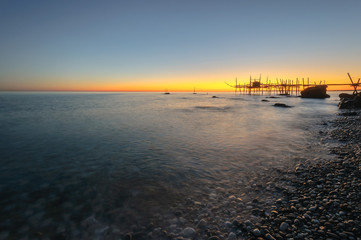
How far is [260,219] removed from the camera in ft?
13.8

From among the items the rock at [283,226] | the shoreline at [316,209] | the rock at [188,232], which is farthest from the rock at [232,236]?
the rock at [283,226]

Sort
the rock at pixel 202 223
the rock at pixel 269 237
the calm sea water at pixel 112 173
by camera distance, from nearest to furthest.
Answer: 1. the rock at pixel 269 237
2. the rock at pixel 202 223
3. the calm sea water at pixel 112 173

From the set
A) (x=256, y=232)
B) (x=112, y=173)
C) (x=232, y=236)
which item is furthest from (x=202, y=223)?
(x=112, y=173)

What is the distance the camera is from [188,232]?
3.94m

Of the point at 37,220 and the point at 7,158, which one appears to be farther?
the point at 7,158

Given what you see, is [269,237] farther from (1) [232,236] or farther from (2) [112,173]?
(2) [112,173]

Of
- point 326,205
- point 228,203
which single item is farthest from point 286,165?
point 228,203

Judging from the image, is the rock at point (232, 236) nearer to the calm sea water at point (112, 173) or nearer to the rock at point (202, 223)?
the rock at point (202, 223)

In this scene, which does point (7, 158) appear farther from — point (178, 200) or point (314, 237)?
point (314, 237)

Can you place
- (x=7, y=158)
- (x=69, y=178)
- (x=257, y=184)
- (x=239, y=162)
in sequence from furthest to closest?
(x=7, y=158) → (x=239, y=162) → (x=69, y=178) → (x=257, y=184)

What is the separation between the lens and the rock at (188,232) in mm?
3850

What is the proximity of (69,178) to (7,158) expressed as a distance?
210 inches

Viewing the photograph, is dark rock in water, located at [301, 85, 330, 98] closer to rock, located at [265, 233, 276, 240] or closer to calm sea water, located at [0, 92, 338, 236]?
calm sea water, located at [0, 92, 338, 236]

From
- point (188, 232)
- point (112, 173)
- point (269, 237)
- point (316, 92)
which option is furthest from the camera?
point (316, 92)
